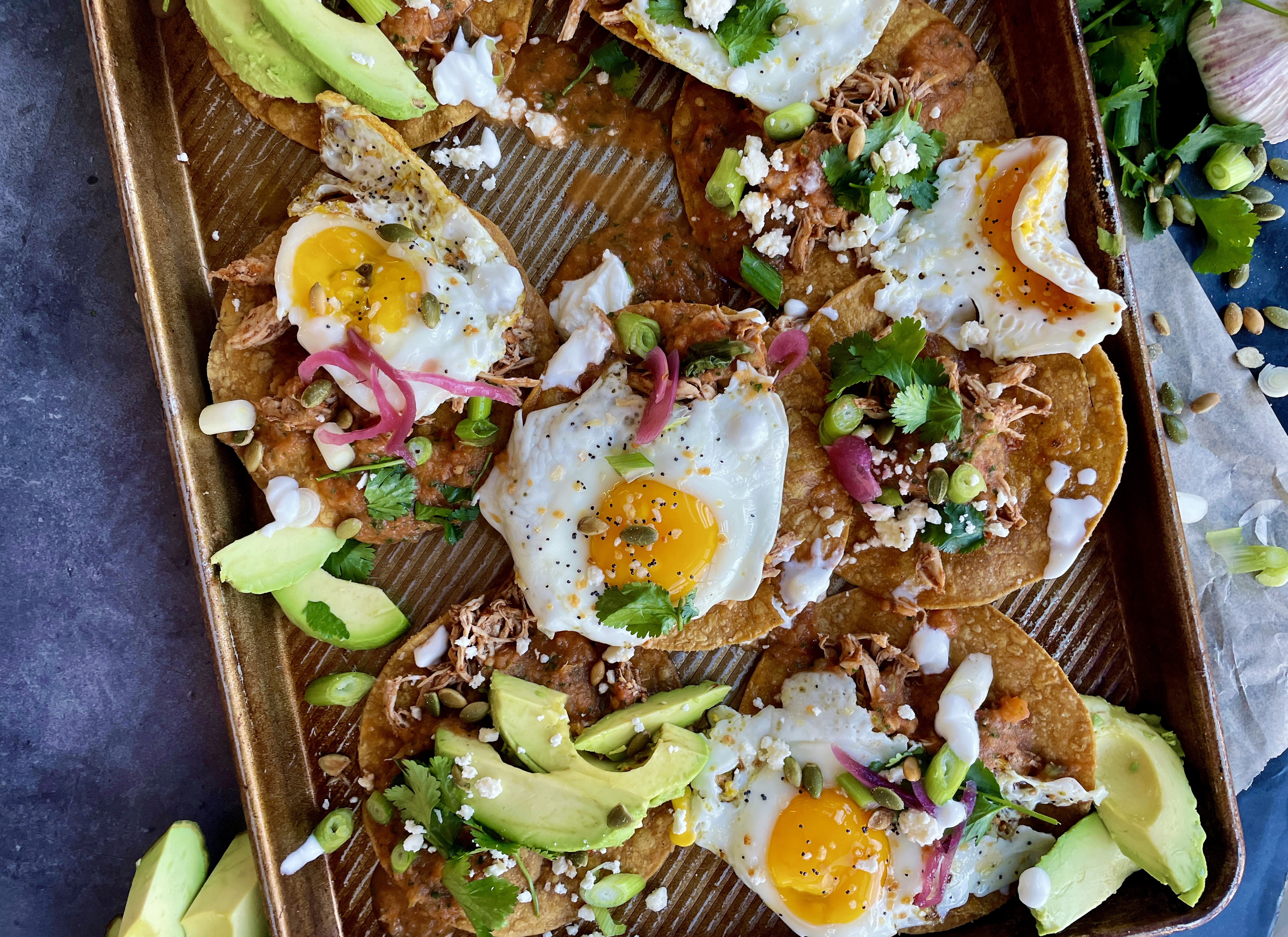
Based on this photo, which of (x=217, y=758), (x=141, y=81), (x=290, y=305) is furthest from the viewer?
(x=217, y=758)

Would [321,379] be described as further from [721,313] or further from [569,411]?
[721,313]

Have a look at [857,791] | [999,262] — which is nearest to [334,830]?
→ [857,791]

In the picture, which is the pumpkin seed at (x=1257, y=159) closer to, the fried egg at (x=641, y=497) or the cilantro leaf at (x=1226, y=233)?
the cilantro leaf at (x=1226, y=233)

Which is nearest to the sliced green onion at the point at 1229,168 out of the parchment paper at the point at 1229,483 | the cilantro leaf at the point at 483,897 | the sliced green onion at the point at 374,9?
the parchment paper at the point at 1229,483

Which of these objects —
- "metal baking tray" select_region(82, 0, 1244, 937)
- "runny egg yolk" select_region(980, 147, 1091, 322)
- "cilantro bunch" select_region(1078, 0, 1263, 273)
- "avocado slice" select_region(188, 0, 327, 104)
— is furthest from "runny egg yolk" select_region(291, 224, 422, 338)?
"cilantro bunch" select_region(1078, 0, 1263, 273)

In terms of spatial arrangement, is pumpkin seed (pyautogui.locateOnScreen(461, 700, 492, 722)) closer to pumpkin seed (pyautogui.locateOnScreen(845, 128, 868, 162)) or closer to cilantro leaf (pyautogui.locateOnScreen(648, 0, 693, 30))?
pumpkin seed (pyautogui.locateOnScreen(845, 128, 868, 162))

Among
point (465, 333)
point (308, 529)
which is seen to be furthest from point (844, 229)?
point (308, 529)
